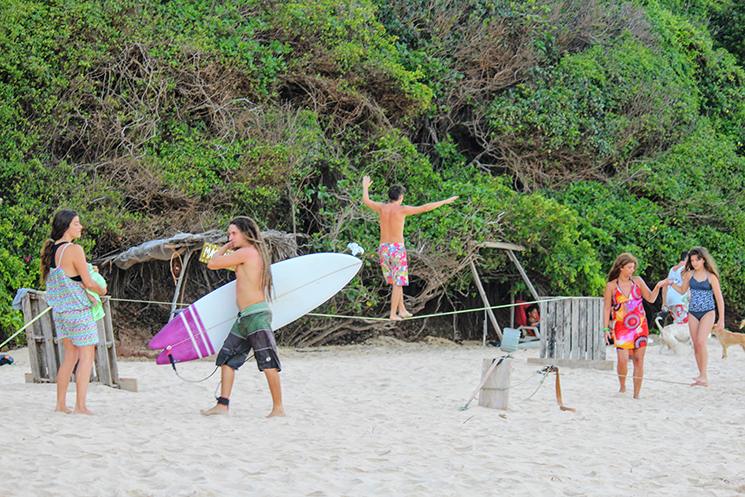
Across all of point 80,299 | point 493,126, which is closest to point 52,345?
point 80,299

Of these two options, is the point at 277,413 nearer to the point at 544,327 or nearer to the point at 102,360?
the point at 102,360

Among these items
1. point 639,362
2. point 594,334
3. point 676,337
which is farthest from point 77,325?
point 676,337

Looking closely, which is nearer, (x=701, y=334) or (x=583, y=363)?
(x=701, y=334)

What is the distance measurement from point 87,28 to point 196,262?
3.78 metres

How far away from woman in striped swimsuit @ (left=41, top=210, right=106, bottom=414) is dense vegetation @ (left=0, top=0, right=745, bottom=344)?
14.7ft

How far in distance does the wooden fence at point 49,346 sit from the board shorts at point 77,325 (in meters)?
1.21

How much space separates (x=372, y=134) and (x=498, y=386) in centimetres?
679

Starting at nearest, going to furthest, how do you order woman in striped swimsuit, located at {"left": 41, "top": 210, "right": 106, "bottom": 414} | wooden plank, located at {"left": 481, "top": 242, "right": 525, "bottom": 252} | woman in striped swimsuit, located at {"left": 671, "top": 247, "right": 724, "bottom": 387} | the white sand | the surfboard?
the white sand
woman in striped swimsuit, located at {"left": 41, "top": 210, "right": 106, "bottom": 414}
the surfboard
woman in striped swimsuit, located at {"left": 671, "top": 247, "right": 724, "bottom": 387}
wooden plank, located at {"left": 481, "top": 242, "right": 525, "bottom": 252}

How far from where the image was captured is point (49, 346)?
5.90m

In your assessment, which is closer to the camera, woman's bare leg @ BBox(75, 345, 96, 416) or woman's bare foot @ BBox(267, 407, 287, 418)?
woman's bare leg @ BBox(75, 345, 96, 416)

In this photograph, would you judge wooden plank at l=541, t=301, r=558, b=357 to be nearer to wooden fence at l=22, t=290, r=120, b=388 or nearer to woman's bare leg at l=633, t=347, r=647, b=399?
woman's bare leg at l=633, t=347, r=647, b=399

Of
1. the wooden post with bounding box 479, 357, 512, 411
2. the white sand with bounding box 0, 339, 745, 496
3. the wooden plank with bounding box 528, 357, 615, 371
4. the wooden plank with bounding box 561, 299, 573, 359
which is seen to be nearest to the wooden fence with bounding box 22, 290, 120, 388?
the white sand with bounding box 0, 339, 745, 496

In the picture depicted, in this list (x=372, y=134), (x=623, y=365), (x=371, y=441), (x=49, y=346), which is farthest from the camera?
(x=372, y=134)

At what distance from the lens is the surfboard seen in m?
5.75
